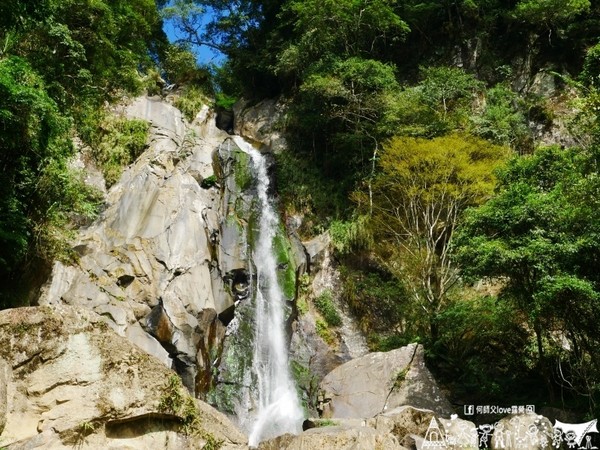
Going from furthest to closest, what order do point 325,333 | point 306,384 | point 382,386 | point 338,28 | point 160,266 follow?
point 338,28, point 325,333, point 306,384, point 160,266, point 382,386

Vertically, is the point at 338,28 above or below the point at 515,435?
above

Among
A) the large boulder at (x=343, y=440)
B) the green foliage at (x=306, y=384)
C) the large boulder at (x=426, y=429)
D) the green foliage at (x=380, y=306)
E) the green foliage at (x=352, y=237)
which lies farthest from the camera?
the green foliage at (x=352, y=237)

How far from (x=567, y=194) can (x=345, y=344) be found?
871cm

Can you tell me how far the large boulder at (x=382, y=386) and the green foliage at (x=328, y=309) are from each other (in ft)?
11.5

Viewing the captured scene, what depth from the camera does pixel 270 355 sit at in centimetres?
1382

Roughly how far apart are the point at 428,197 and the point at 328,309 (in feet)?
15.4

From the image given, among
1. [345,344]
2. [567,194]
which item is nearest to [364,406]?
[345,344]

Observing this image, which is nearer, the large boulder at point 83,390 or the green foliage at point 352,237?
the large boulder at point 83,390

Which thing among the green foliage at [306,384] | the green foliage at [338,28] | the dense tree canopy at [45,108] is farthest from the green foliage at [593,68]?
the green foliage at [338,28]

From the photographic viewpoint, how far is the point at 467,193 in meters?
15.1

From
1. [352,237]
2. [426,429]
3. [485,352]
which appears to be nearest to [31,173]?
[426,429]

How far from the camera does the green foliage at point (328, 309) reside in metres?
16.1

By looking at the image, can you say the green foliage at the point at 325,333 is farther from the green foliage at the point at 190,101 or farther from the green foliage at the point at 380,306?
the green foliage at the point at 190,101

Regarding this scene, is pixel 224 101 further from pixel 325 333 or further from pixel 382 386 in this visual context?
pixel 382 386
